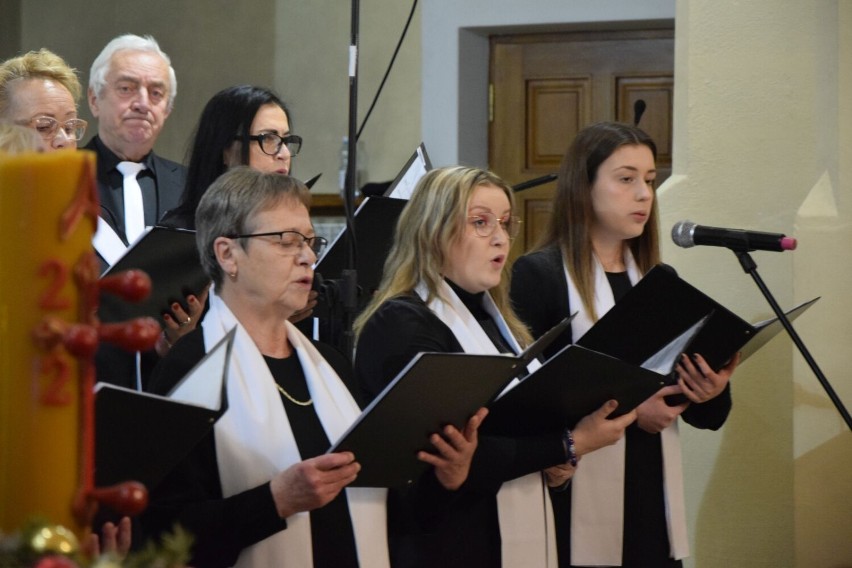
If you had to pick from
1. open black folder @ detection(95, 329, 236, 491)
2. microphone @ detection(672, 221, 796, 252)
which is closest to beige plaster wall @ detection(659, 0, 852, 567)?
microphone @ detection(672, 221, 796, 252)

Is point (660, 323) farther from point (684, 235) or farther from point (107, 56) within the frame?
point (107, 56)

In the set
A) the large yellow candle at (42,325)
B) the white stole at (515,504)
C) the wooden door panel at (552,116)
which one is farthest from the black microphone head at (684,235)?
the wooden door panel at (552,116)

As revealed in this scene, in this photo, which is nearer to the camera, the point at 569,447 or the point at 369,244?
the point at 569,447

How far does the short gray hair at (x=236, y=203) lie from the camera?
2.04 m

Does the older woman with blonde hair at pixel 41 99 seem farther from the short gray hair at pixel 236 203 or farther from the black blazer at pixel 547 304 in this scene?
the black blazer at pixel 547 304

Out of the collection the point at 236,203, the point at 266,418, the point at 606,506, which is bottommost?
the point at 606,506

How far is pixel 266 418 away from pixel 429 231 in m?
0.65

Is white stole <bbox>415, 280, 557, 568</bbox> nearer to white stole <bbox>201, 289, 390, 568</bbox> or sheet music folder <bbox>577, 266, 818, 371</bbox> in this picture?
sheet music folder <bbox>577, 266, 818, 371</bbox>

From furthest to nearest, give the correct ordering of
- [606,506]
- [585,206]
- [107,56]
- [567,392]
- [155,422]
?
[107,56] < [585,206] < [606,506] < [567,392] < [155,422]

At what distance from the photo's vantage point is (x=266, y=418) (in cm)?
190

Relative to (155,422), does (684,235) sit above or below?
above

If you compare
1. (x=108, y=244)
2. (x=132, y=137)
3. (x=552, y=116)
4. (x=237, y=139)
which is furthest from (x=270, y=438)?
(x=552, y=116)

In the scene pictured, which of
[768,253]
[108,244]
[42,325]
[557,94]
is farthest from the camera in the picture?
[557,94]

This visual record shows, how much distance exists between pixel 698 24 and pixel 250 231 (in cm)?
244
